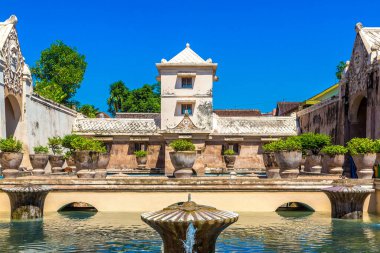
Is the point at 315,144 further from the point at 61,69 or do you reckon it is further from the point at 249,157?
the point at 61,69

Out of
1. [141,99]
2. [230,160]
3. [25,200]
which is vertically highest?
[141,99]

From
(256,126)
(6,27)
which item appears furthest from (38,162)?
(256,126)

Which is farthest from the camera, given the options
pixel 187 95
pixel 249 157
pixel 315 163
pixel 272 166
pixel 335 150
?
pixel 249 157

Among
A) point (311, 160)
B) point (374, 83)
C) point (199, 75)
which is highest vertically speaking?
point (199, 75)

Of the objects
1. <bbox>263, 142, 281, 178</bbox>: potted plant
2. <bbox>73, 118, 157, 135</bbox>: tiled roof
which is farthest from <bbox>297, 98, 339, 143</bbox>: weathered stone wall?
<bbox>263, 142, 281, 178</bbox>: potted plant

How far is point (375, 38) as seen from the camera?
843 inches

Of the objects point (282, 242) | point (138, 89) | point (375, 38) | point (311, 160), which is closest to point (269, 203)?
point (282, 242)

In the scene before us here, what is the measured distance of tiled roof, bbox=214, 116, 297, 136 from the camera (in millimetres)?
29812

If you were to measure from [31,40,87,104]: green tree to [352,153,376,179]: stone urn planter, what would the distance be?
35378 millimetres

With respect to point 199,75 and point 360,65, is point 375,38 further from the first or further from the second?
point 199,75

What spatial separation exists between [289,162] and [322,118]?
1470 cm

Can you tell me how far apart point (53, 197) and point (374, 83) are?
14560 mm

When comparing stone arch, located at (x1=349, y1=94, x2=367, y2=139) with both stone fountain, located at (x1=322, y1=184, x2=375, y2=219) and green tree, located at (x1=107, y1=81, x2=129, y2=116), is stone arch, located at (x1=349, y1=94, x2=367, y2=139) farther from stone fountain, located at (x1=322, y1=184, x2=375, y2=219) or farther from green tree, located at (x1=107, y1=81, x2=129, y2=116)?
green tree, located at (x1=107, y1=81, x2=129, y2=116)

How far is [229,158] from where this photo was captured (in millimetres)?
27891
